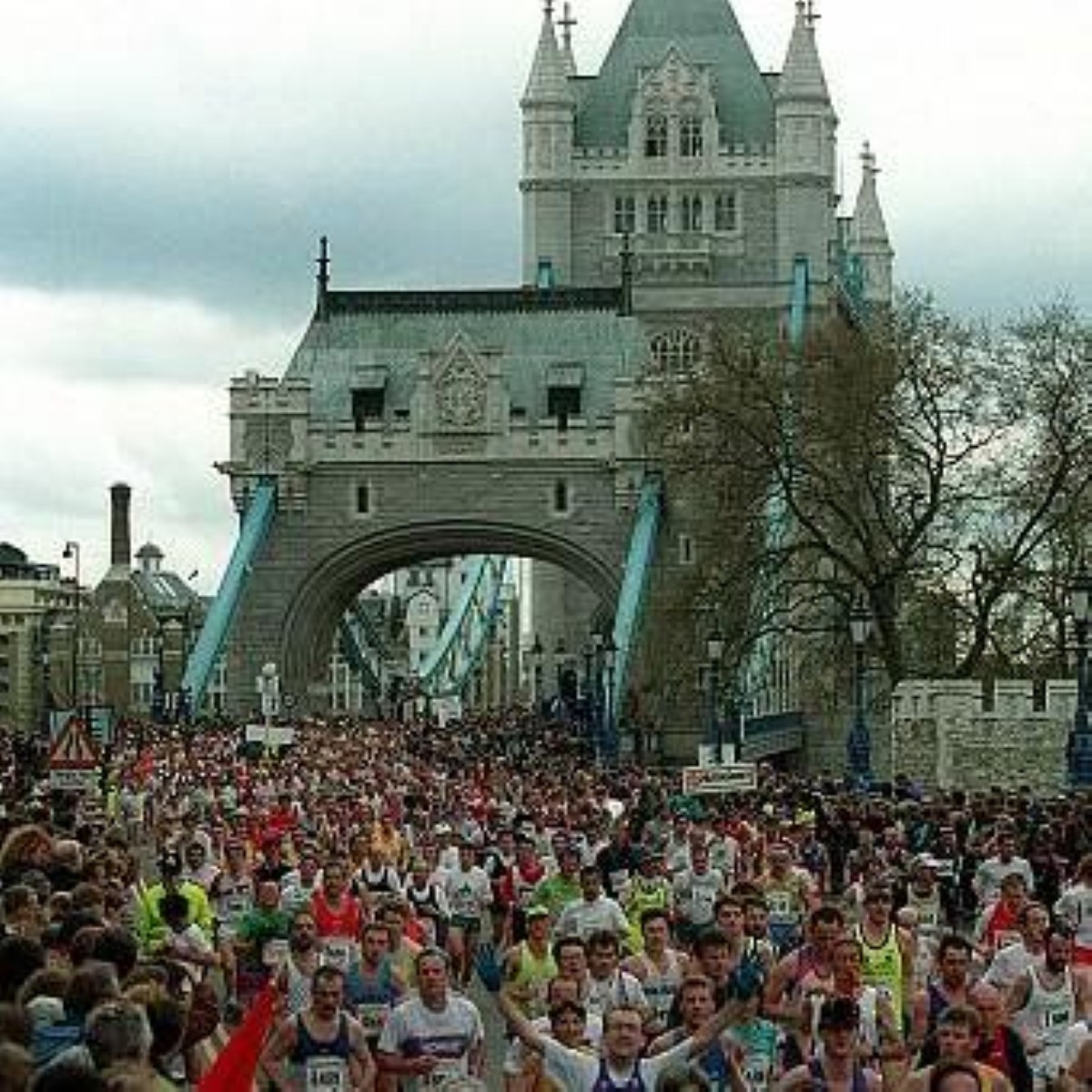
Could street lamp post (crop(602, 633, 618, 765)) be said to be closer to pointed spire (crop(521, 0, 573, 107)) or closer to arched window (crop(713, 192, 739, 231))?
arched window (crop(713, 192, 739, 231))

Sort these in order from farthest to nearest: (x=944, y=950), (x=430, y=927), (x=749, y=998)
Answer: (x=430, y=927) → (x=944, y=950) → (x=749, y=998)

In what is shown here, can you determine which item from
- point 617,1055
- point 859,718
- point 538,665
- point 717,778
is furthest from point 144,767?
point 538,665

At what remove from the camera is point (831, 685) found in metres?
66.1

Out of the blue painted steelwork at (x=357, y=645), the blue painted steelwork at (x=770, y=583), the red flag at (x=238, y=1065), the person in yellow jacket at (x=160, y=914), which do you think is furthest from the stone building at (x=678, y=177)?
the red flag at (x=238, y=1065)

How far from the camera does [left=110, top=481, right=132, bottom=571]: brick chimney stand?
136500 mm

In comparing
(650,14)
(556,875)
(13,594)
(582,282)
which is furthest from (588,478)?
(13,594)

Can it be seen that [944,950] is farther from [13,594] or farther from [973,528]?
[13,594]

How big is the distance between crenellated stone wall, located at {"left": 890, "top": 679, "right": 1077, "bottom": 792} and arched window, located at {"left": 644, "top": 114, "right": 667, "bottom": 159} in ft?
193

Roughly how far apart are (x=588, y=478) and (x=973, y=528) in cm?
2808

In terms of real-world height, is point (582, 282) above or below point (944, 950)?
above

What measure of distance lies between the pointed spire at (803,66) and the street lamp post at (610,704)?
124ft

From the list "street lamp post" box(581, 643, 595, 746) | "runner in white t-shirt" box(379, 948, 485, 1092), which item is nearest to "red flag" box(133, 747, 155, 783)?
"street lamp post" box(581, 643, 595, 746)

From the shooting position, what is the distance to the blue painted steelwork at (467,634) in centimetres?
11900

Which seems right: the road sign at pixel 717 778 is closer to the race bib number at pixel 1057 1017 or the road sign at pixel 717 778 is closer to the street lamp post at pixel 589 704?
the race bib number at pixel 1057 1017
